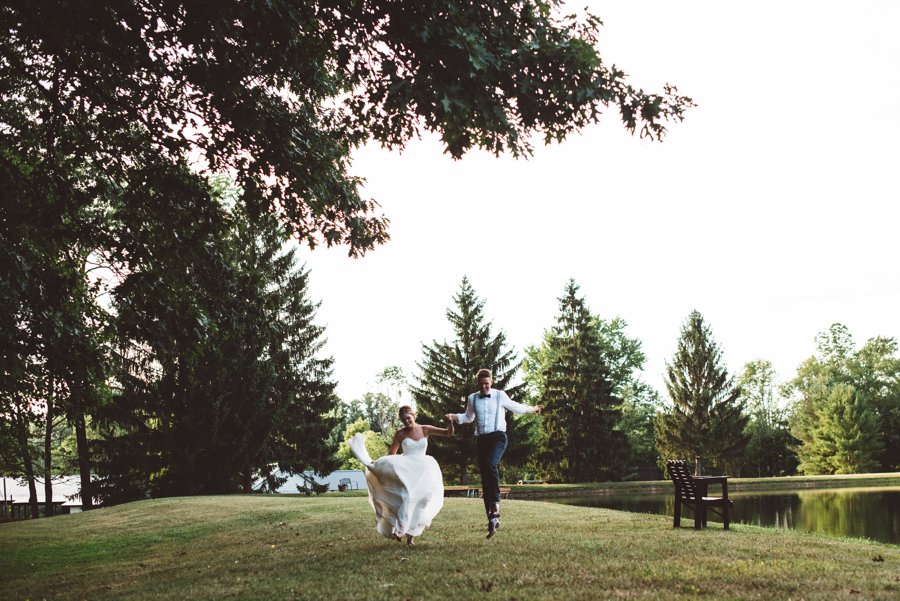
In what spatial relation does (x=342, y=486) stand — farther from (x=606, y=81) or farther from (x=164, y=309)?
(x=606, y=81)

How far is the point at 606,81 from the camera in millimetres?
6652

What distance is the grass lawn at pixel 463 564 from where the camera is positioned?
19.0 ft

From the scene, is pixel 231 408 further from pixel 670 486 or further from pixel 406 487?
pixel 670 486

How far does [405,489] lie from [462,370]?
3734cm

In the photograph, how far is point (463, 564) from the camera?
687 cm

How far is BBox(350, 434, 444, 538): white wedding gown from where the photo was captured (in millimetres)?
8352

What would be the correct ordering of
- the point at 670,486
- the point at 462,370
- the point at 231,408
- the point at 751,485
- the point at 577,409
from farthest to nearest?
the point at 577,409 < the point at 462,370 < the point at 751,485 < the point at 670,486 < the point at 231,408

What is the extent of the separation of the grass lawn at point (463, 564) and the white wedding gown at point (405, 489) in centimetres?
28

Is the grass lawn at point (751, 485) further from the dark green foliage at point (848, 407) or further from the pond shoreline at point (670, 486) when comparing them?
the dark green foliage at point (848, 407)

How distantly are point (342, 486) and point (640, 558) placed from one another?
1462 inches

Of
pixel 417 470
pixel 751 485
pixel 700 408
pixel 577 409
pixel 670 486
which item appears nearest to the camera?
pixel 417 470

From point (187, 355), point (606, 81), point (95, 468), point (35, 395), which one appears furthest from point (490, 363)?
point (606, 81)

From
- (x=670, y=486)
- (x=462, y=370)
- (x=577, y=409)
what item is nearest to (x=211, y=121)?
→ (x=462, y=370)

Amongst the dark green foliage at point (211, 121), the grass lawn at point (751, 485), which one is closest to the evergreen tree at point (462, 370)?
the grass lawn at point (751, 485)
